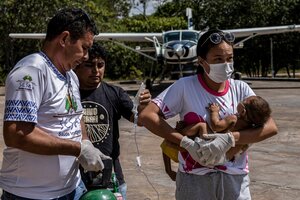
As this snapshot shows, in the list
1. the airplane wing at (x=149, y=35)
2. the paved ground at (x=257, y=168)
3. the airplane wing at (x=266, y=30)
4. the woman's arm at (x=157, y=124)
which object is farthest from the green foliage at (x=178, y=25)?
the woman's arm at (x=157, y=124)

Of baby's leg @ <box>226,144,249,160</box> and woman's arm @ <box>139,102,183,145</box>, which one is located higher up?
woman's arm @ <box>139,102,183,145</box>

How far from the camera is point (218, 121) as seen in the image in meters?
3.04

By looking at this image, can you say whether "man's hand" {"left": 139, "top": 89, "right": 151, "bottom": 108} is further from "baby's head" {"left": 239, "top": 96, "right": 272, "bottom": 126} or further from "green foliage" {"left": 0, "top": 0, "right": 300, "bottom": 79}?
"green foliage" {"left": 0, "top": 0, "right": 300, "bottom": 79}

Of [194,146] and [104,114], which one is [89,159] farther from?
[104,114]

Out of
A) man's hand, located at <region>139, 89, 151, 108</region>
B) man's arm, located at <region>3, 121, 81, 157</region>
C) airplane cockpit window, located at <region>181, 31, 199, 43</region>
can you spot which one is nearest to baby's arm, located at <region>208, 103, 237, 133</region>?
man's hand, located at <region>139, 89, 151, 108</region>

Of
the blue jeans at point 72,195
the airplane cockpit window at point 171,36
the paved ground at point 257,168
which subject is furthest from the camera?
the airplane cockpit window at point 171,36

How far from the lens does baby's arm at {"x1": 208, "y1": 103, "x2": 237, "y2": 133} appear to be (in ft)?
9.96

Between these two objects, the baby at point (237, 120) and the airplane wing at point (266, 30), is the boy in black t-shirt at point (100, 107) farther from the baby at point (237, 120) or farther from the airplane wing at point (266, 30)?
the airplane wing at point (266, 30)

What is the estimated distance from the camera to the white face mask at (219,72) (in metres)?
3.11

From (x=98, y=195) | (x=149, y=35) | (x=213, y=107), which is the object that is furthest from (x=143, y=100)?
(x=149, y=35)

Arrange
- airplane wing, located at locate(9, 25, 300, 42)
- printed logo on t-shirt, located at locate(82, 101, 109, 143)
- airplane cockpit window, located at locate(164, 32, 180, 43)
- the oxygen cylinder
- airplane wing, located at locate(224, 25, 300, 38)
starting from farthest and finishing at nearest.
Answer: airplane wing, located at locate(9, 25, 300, 42) < airplane wing, located at locate(224, 25, 300, 38) < airplane cockpit window, located at locate(164, 32, 180, 43) < printed logo on t-shirt, located at locate(82, 101, 109, 143) < the oxygen cylinder

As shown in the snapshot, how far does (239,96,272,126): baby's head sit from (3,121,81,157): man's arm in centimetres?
115

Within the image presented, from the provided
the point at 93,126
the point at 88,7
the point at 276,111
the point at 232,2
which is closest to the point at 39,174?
the point at 93,126

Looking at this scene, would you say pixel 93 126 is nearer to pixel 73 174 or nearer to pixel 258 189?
pixel 73 174
